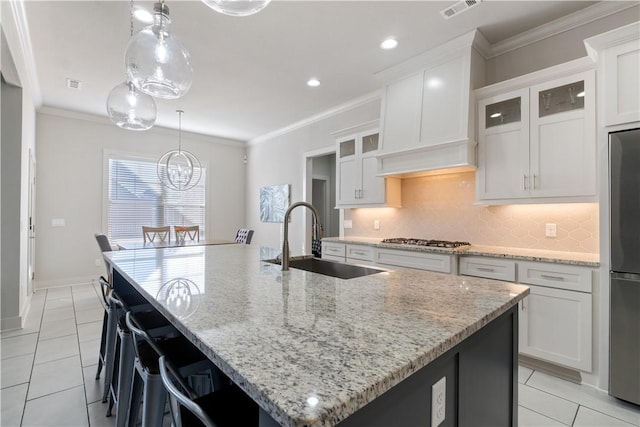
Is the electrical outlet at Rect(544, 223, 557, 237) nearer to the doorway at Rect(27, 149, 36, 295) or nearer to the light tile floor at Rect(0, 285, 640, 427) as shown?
the light tile floor at Rect(0, 285, 640, 427)

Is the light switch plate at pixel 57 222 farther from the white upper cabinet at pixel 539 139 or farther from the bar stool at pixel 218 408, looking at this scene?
the white upper cabinet at pixel 539 139

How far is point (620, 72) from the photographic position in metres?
2.04

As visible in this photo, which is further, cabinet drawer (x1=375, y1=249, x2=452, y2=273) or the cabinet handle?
cabinet drawer (x1=375, y1=249, x2=452, y2=273)

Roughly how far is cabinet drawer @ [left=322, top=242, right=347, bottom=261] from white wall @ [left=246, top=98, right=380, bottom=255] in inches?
35.8

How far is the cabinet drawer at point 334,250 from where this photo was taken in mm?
3939

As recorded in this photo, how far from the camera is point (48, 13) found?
102 inches

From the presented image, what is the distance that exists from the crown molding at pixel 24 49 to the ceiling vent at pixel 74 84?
0.31 meters

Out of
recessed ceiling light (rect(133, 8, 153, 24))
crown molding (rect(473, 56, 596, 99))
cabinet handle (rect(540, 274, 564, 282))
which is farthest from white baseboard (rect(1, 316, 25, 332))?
Result: crown molding (rect(473, 56, 596, 99))

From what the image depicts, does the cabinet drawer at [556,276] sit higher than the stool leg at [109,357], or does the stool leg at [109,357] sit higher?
the cabinet drawer at [556,276]

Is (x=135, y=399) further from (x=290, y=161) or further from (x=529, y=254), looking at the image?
(x=290, y=161)

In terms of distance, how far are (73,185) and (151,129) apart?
1617 millimetres

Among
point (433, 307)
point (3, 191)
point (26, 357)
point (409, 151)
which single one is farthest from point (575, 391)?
point (3, 191)

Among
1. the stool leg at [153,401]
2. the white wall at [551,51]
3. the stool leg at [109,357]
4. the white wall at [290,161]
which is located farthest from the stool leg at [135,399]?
the white wall at [551,51]

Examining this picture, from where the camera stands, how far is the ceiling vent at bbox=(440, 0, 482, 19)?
7.89ft
